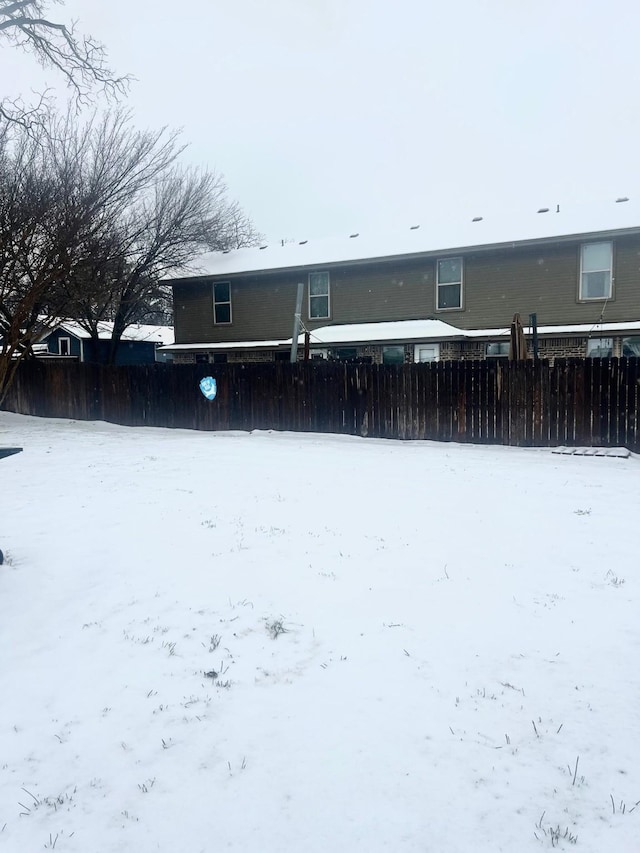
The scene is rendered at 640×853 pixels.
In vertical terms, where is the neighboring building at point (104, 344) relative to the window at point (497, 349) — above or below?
above

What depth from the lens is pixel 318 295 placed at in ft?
77.2

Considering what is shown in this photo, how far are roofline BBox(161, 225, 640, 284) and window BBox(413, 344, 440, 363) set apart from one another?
3090mm

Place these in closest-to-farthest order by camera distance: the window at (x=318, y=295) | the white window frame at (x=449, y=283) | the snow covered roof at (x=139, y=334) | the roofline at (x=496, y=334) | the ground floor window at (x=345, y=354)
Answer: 1. the roofline at (x=496, y=334)
2. the white window frame at (x=449, y=283)
3. the ground floor window at (x=345, y=354)
4. the window at (x=318, y=295)
5. the snow covered roof at (x=139, y=334)

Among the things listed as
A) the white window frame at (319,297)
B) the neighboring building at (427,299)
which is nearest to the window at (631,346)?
the neighboring building at (427,299)

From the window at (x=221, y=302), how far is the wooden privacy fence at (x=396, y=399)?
794cm

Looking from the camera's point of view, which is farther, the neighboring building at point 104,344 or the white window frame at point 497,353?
the neighboring building at point 104,344

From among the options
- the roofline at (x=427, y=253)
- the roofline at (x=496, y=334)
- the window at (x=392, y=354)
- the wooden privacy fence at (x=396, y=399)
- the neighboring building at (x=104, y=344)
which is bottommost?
the wooden privacy fence at (x=396, y=399)

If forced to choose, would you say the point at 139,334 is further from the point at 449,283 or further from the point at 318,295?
the point at 449,283

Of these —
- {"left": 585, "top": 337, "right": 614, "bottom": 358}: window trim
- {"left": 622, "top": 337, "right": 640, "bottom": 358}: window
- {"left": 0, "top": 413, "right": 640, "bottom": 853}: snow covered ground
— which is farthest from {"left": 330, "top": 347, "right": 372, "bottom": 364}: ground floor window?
{"left": 0, "top": 413, "right": 640, "bottom": 853}: snow covered ground

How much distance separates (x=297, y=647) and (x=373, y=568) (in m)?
1.39

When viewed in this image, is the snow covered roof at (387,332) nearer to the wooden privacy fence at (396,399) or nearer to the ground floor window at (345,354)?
the ground floor window at (345,354)

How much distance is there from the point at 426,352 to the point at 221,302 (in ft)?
30.3

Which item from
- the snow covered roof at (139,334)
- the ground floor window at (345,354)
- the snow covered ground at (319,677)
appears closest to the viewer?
the snow covered ground at (319,677)

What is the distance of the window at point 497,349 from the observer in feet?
67.2
